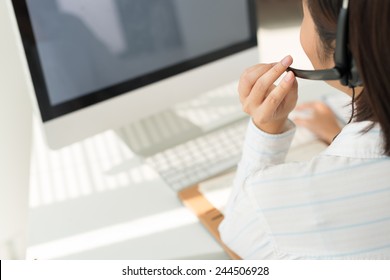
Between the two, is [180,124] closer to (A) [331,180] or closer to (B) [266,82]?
(B) [266,82]

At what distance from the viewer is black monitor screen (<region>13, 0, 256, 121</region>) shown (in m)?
0.80

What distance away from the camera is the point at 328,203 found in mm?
613

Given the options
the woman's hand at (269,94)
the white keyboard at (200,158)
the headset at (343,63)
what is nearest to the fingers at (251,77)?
the woman's hand at (269,94)

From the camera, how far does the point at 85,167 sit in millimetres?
1001

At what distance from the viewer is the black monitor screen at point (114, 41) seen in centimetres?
80

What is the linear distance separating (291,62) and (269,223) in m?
0.22

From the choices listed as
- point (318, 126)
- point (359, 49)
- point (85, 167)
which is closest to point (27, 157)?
point (85, 167)

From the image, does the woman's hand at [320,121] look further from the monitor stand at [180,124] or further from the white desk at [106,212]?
the white desk at [106,212]

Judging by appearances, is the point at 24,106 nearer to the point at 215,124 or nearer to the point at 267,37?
the point at 215,124

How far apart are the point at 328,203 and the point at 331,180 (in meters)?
0.03

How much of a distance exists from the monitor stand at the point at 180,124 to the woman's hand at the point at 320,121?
128 mm

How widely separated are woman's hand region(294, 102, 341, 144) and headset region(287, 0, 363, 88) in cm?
33

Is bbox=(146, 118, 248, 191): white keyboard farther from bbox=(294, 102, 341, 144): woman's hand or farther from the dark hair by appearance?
the dark hair

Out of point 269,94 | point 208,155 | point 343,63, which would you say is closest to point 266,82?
point 269,94
